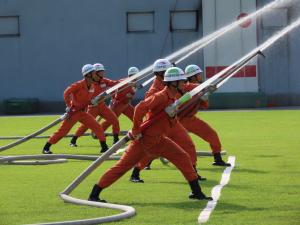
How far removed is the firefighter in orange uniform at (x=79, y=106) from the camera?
21.3 m

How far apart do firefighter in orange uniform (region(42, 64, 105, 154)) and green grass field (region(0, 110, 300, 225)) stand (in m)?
0.83

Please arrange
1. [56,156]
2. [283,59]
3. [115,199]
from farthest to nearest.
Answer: [283,59] < [56,156] < [115,199]

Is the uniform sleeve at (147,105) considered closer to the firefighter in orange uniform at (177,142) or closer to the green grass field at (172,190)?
the green grass field at (172,190)

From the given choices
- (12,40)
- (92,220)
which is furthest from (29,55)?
(92,220)

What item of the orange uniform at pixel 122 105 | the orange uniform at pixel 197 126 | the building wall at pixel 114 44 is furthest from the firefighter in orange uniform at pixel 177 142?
the building wall at pixel 114 44

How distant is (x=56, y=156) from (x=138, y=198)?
6.47m

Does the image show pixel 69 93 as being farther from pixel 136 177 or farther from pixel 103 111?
pixel 136 177

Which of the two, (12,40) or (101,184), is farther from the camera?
(12,40)

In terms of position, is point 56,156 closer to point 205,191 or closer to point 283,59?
point 205,191

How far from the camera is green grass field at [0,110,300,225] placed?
37.0ft

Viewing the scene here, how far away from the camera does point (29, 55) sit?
1826 inches

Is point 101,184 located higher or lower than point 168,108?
lower

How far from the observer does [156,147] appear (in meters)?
12.7

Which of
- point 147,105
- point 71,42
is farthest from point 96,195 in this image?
point 71,42
